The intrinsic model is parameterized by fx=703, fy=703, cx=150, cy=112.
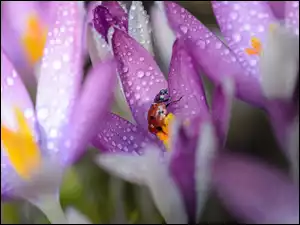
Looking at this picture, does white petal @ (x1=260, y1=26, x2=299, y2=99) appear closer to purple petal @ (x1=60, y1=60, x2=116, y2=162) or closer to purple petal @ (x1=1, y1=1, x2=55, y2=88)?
purple petal @ (x1=60, y1=60, x2=116, y2=162)

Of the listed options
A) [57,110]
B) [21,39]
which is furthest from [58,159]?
[21,39]

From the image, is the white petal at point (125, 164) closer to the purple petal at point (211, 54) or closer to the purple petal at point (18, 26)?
the purple petal at point (211, 54)

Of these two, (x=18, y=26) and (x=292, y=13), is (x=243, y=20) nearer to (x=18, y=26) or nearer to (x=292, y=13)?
(x=292, y=13)

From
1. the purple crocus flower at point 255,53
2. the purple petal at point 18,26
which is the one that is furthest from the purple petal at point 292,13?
the purple petal at point 18,26

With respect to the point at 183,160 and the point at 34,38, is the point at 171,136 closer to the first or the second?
the point at 183,160

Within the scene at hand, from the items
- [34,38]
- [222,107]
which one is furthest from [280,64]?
[34,38]

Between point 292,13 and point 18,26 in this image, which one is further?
point 18,26

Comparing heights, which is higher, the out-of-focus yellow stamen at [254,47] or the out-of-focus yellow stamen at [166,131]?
the out-of-focus yellow stamen at [254,47]
